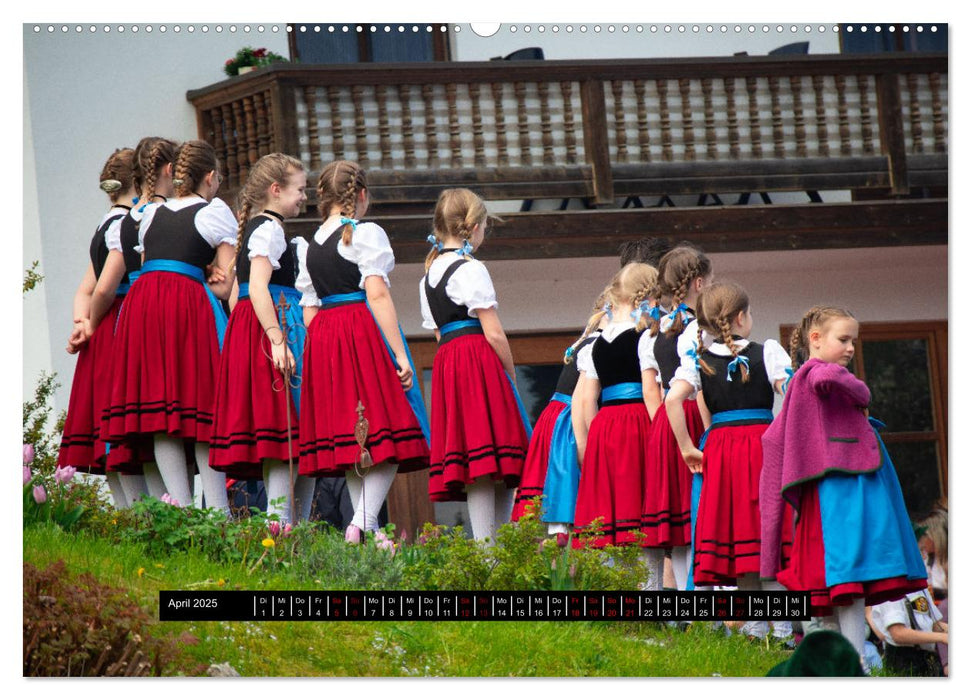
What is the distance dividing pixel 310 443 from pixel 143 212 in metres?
1.16

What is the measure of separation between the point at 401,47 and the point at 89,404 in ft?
6.10

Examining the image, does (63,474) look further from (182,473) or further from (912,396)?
(912,396)

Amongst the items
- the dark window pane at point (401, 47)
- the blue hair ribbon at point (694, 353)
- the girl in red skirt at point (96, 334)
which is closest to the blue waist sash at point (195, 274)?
the girl in red skirt at point (96, 334)

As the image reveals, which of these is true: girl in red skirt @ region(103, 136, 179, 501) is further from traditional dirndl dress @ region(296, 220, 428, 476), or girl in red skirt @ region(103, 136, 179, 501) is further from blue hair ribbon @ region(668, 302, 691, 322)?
blue hair ribbon @ region(668, 302, 691, 322)

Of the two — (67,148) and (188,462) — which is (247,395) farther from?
(67,148)

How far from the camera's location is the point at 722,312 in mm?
6184

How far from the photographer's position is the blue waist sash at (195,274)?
21.2 ft

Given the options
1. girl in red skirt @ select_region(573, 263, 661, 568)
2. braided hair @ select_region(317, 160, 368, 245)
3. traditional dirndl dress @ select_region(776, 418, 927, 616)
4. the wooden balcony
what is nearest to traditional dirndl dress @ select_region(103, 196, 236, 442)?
the wooden balcony

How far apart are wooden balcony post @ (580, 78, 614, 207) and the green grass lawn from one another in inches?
83.0

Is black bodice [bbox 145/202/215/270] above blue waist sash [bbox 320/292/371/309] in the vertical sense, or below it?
above

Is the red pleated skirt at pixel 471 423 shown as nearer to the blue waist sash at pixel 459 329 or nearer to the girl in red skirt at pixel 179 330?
the blue waist sash at pixel 459 329

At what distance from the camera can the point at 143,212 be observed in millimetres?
6426

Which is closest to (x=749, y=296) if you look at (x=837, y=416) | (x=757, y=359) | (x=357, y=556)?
(x=757, y=359)

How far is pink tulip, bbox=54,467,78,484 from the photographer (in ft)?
19.9
